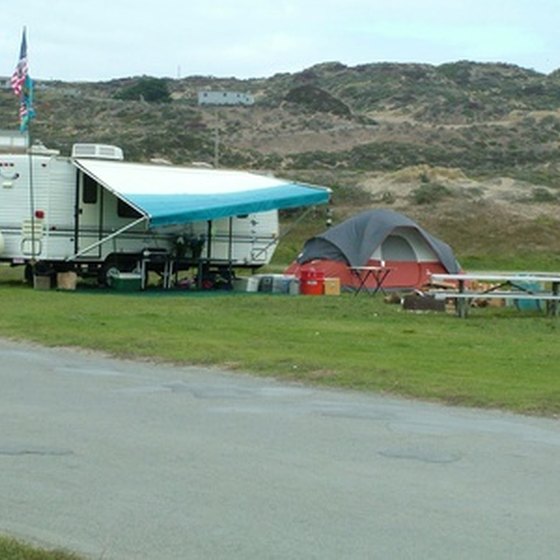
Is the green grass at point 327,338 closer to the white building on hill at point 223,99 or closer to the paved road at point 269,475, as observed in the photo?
the paved road at point 269,475

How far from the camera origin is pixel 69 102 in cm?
8175

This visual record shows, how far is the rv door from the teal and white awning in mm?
468

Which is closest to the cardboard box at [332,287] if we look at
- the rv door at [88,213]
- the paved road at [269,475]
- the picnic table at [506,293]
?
the picnic table at [506,293]

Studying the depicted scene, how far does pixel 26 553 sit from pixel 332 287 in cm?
2206

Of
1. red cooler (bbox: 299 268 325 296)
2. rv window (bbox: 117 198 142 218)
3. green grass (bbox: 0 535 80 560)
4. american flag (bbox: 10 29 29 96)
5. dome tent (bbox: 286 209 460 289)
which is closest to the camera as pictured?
green grass (bbox: 0 535 80 560)

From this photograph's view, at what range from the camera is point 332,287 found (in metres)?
28.3

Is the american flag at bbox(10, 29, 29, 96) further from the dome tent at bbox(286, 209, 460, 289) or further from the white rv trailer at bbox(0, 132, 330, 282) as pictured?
the dome tent at bbox(286, 209, 460, 289)

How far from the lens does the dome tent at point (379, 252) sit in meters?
29.5

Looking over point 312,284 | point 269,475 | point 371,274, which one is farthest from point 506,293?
point 269,475

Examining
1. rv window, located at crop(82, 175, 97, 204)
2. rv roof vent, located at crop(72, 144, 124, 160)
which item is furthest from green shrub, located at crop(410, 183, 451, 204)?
rv window, located at crop(82, 175, 97, 204)

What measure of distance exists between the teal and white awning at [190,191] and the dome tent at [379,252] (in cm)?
111

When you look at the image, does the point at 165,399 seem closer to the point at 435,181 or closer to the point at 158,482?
the point at 158,482

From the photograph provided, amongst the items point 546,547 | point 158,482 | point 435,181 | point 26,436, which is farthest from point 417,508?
point 435,181

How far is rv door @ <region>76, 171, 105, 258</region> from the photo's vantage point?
91.0 ft
